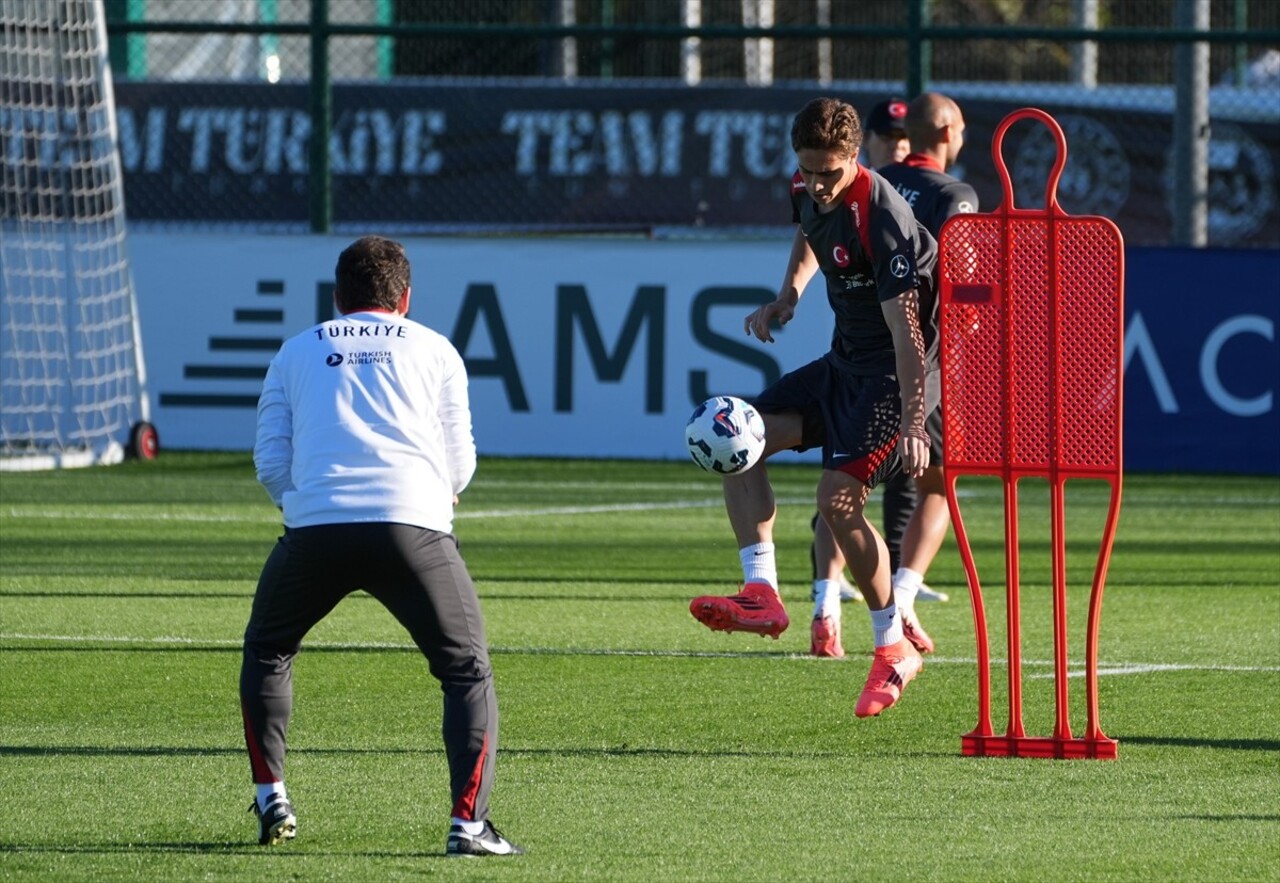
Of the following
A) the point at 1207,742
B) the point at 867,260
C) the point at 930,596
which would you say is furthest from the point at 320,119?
the point at 1207,742

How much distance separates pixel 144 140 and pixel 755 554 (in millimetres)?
15560

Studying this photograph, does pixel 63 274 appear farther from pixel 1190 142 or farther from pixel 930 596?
pixel 930 596

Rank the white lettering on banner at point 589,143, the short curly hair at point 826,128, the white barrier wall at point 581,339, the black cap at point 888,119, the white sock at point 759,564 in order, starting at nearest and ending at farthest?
the short curly hair at point 826,128, the white sock at point 759,564, the black cap at point 888,119, the white barrier wall at point 581,339, the white lettering on banner at point 589,143

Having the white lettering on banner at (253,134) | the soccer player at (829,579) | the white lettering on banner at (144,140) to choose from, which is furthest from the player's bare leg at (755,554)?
the white lettering on banner at (144,140)

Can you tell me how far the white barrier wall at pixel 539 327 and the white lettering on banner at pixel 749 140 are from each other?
404cm

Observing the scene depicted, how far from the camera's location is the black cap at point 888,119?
951 cm

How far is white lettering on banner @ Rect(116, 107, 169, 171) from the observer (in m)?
22.0

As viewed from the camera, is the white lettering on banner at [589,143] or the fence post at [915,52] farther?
the white lettering on banner at [589,143]

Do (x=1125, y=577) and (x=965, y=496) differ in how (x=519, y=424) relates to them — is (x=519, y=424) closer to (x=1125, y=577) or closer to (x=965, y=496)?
(x=965, y=496)

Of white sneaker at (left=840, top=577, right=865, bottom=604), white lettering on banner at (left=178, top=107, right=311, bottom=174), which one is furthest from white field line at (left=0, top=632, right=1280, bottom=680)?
white lettering on banner at (left=178, top=107, right=311, bottom=174)

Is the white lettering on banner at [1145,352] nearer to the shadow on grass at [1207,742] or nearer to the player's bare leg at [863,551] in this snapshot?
the player's bare leg at [863,551]

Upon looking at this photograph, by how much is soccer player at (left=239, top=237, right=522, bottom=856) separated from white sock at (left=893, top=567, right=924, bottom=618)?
126 inches

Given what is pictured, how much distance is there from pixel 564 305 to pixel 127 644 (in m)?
8.09

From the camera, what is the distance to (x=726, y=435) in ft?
24.8
